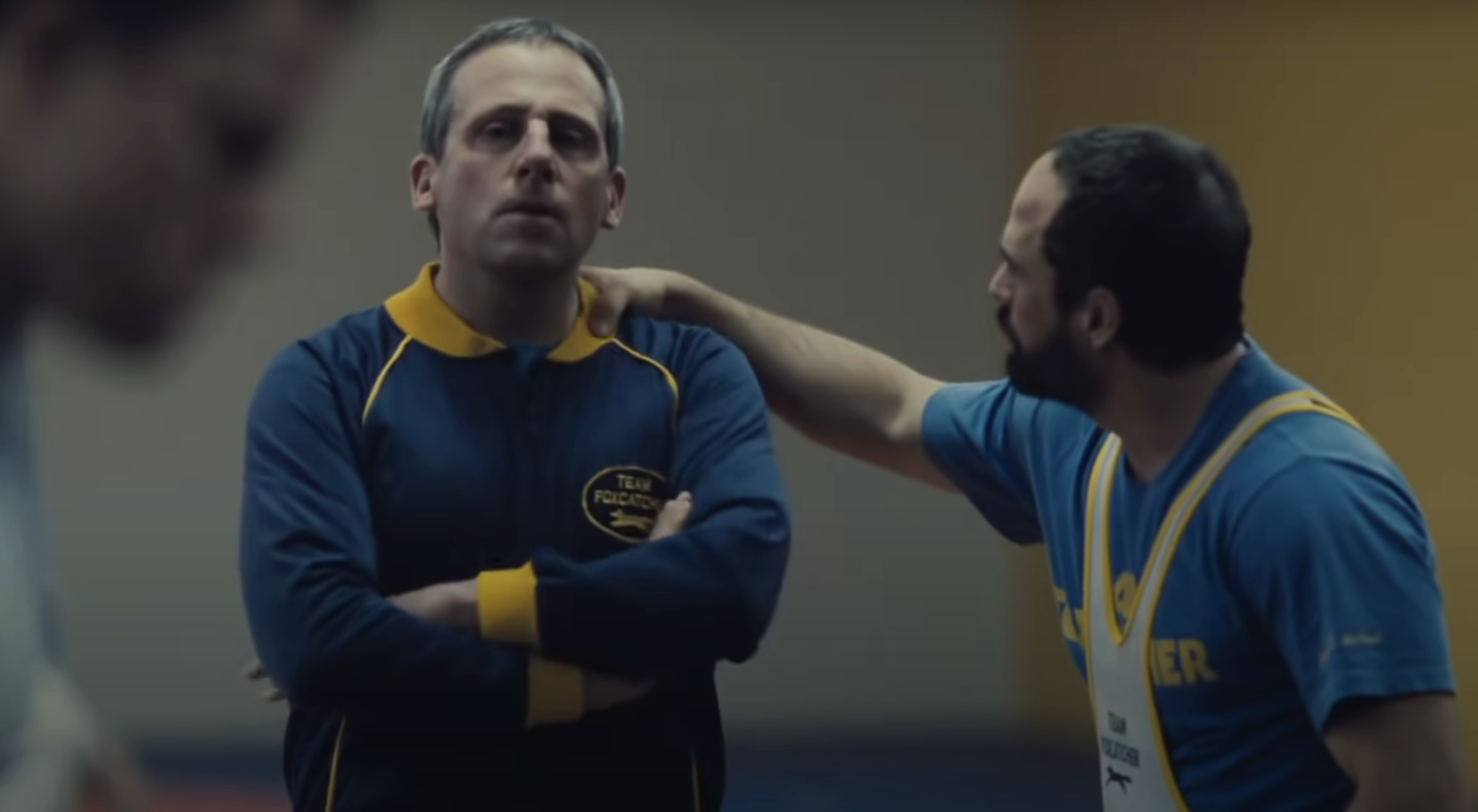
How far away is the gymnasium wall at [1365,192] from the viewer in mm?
6004

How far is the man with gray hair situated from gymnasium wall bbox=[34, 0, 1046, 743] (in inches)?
183

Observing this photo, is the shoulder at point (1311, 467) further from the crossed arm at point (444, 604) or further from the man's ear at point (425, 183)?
the man's ear at point (425, 183)

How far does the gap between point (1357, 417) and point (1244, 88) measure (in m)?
1.27

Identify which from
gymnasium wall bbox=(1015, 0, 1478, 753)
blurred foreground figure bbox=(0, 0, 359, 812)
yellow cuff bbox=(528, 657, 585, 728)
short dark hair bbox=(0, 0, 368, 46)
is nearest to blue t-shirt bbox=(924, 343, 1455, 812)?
yellow cuff bbox=(528, 657, 585, 728)

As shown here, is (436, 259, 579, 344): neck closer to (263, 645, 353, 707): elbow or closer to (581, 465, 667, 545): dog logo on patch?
(581, 465, 667, 545): dog logo on patch

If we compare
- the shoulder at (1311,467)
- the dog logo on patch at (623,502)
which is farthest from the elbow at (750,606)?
the shoulder at (1311,467)

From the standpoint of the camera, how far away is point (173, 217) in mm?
6289

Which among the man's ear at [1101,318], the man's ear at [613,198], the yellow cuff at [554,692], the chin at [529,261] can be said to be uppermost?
the man's ear at [613,198]

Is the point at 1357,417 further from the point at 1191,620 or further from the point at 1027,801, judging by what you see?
the point at 1191,620

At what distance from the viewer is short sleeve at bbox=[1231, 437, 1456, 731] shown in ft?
6.32

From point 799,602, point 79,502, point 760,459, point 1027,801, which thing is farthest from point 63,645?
point 760,459

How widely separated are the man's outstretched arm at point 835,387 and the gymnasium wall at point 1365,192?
3.72m

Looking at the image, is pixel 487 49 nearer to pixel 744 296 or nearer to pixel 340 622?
pixel 340 622

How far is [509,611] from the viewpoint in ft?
6.43
